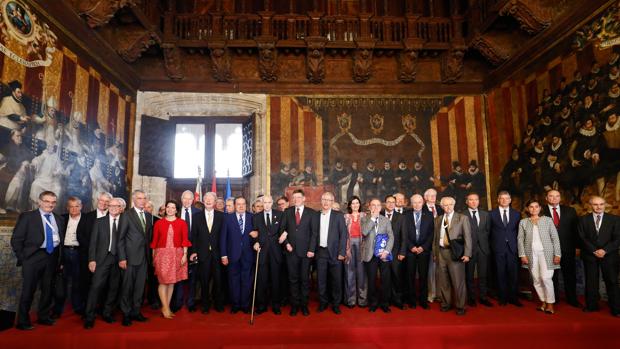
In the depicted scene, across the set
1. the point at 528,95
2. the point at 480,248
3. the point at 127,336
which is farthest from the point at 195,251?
the point at 528,95

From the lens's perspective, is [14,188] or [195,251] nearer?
[14,188]

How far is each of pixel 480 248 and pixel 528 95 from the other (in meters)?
4.27

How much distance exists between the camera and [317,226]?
5906 mm

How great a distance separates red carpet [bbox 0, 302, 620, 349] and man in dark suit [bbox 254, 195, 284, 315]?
0.71 metres

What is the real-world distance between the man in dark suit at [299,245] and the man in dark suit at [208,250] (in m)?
1.01

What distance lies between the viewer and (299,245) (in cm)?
588

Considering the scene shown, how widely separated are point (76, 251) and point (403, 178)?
7259 mm

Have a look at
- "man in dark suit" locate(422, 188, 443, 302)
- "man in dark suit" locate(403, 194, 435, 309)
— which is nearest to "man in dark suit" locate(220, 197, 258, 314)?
"man in dark suit" locate(403, 194, 435, 309)

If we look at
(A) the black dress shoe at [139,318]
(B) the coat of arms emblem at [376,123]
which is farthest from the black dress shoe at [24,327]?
(B) the coat of arms emblem at [376,123]

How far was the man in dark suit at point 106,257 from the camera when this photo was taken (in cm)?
529

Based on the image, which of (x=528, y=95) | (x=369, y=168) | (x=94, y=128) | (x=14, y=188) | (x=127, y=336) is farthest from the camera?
(x=369, y=168)

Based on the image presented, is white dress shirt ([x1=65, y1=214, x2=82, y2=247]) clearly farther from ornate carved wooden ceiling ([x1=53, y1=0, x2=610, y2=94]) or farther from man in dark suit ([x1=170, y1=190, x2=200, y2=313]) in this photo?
ornate carved wooden ceiling ([x1=53, y1=0, x2=610, y2=94])

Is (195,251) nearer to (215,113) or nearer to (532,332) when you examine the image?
(532,332)

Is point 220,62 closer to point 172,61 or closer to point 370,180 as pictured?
point 172,61
